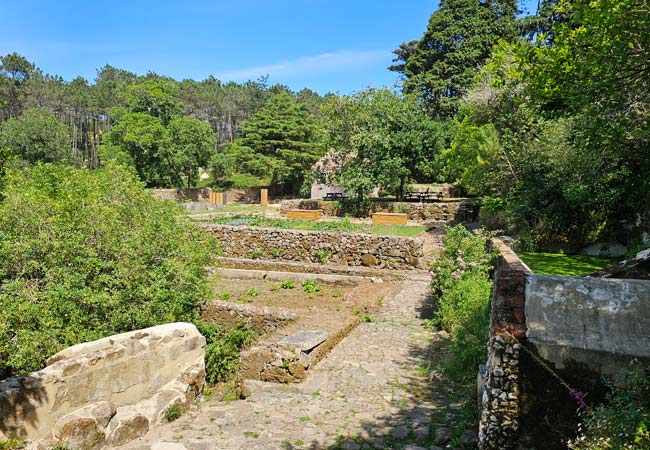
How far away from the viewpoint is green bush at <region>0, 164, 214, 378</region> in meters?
5.91

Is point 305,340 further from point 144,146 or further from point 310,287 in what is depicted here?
point 144,146

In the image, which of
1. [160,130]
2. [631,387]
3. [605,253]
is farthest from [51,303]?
[160,130]

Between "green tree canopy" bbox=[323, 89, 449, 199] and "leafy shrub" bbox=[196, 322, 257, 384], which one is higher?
"green tree canopy" bbox=[323, 89, 449, 199]

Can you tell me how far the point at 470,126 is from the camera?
2164cm

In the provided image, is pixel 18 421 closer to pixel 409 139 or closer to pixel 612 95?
pixel 612 95

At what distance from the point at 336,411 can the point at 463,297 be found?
3.61 m

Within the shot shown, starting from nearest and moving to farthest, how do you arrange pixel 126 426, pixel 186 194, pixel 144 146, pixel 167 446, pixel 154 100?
pixel 167 446 < pixel 126 426 < pixel 144 146 < pixel 186 194 < pixel 154 100

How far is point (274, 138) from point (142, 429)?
134 feet

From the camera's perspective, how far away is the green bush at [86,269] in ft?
19.4

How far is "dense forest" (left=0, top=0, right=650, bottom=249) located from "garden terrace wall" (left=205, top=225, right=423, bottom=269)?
355 centimetres

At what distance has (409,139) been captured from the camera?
26.9 meters

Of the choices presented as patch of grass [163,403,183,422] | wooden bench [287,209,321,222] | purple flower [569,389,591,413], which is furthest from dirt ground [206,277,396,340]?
wooden bench [287,209,321,222]

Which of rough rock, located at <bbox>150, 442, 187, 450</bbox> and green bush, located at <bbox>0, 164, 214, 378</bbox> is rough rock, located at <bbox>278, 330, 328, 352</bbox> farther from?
rough rock, located at <bbox>150, 442, 187, 450</bbox>

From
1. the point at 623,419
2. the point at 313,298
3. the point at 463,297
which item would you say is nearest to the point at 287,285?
the point at 313,298
